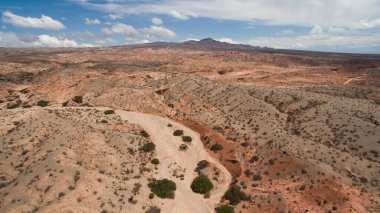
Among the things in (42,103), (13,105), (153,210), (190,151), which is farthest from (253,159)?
(13,105)

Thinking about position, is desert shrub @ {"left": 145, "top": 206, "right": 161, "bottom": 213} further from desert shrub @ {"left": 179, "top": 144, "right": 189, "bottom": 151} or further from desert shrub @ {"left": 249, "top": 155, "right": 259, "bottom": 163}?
desert shrub @ {"left": 249, "top": 155, "right": 259, "bottom": 163}

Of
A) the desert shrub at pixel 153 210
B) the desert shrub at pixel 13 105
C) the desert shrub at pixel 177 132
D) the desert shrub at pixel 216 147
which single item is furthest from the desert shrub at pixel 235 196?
the desert shrub at pixel 13 105

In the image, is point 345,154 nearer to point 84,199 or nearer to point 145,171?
point 145,171

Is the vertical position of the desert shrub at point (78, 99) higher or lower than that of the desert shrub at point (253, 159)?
higher

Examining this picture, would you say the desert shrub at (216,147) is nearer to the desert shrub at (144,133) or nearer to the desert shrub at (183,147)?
the desert shrub at (183,147)

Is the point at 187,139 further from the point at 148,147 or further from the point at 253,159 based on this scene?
the point at 253,159

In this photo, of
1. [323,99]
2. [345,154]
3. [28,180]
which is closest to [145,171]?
[28,180]
